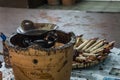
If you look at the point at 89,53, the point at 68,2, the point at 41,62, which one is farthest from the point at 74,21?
the point at 68,2

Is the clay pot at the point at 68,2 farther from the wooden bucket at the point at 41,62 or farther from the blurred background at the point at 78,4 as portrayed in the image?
the wooden bucket at the point at 41,62

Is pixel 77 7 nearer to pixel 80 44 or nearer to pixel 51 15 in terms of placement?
pixel 51 15

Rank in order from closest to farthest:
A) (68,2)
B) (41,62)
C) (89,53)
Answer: (41,62) → (89,53) → (68,2)

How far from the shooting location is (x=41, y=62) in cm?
70

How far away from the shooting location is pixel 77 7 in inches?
133

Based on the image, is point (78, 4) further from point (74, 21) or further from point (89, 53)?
point (89, 53)

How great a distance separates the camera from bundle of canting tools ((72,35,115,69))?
3.04ft

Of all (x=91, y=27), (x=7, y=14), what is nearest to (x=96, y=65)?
(x=91, y=27)

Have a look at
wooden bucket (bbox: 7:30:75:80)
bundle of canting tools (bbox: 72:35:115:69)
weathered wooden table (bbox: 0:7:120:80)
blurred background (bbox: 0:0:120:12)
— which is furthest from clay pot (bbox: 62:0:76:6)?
wooden bucket (bbox: 7:30:75:80)

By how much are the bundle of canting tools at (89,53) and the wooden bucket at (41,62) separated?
177mm

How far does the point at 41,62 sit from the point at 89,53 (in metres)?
0.31

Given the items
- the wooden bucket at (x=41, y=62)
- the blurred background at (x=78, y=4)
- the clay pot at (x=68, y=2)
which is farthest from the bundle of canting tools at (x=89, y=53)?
the clay pot at (x=68, y=2)

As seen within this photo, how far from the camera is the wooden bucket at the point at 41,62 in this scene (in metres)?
0.70

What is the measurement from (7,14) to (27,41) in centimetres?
105
